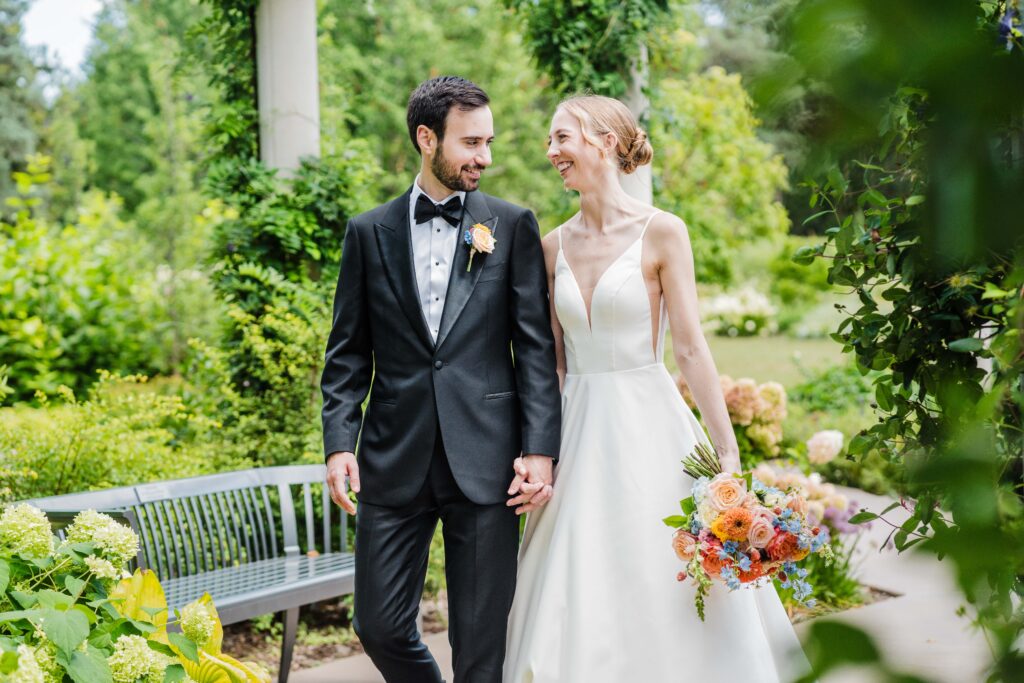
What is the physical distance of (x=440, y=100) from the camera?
2.73 metres

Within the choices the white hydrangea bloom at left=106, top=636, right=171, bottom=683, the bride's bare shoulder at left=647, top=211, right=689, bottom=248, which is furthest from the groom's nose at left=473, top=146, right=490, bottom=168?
the white hydrangea bloom at left=106, top=636, right=171, bottom=683

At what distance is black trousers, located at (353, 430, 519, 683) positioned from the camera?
111 inches

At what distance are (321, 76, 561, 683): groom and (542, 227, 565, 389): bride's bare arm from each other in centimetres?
18

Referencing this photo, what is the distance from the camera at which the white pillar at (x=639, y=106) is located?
196 inches

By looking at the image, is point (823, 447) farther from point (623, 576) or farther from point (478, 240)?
point (478, 240)

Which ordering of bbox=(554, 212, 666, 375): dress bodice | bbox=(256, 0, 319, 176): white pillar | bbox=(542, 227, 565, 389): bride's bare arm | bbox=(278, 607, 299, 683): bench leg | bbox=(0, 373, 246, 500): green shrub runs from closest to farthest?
bbox=(554, 212, 666, 375): dress bodice
bbox=(542, 227, 565, 389): bride's bare arm
bbox=(278, 607, 299, 683): bench leg
bbox=(0, 373, 246, 500): green shrub
bbox=(256, 0, 319, 176): white pillar

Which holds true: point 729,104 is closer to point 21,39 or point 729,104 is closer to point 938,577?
point 21,39

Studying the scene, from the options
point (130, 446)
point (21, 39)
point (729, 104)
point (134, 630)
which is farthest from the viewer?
point (21, 39)

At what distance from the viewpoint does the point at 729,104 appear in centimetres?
1200

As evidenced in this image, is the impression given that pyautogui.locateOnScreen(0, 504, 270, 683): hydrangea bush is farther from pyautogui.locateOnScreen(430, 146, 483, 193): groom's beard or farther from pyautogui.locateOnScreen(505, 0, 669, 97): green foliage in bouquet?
pyautogui.locateOnScreen(505, 0, 669, 97): green foliage in bouquet

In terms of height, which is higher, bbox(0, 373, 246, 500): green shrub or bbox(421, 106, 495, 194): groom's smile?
bbox(421, 106, 495, 194): groom's smile

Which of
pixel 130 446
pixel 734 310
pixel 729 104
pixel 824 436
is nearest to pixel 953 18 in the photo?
pixel 130 446

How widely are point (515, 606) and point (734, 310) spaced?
13408mm

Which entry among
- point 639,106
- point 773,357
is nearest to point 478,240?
point 639,106
